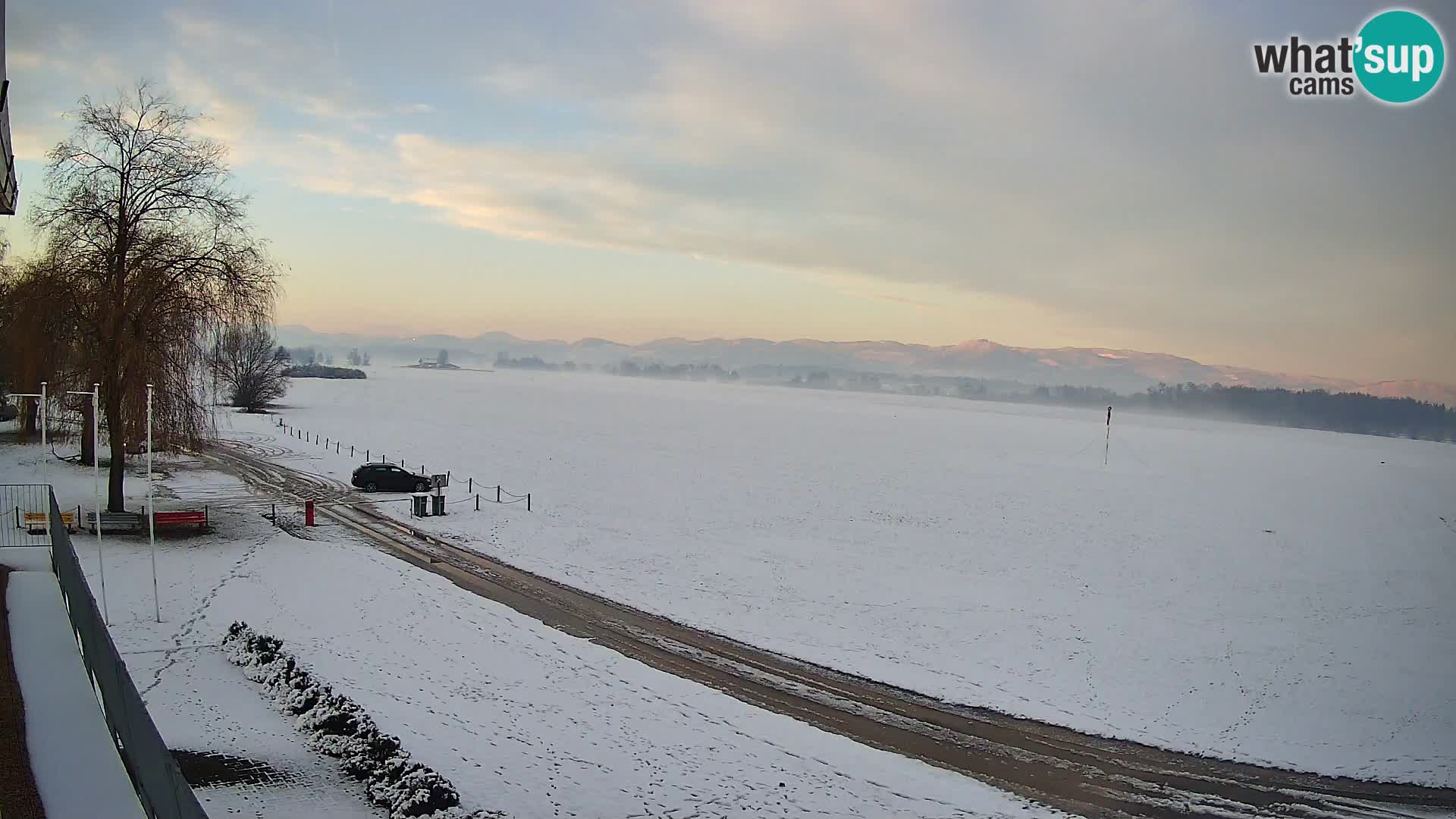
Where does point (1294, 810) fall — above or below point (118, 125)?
below

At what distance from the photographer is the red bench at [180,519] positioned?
26.5 meters

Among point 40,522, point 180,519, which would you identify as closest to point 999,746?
point 40,522

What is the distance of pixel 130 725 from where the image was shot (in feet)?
26.7

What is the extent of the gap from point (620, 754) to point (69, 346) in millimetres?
28142

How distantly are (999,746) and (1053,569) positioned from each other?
14.8m

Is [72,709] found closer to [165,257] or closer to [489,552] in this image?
[489,552]

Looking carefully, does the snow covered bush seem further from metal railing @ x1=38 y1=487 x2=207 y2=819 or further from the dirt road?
the dirt road

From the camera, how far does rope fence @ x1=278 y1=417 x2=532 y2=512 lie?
3509cm

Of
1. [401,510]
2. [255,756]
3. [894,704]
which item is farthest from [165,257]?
[894,704]

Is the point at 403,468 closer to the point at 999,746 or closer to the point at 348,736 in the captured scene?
the point at 348,736

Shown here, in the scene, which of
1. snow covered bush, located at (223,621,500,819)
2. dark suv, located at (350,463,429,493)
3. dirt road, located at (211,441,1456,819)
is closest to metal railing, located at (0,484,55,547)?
snow covered bush, located at (223,621,500,819)

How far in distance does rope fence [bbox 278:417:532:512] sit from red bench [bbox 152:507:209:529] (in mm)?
6001

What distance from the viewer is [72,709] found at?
10.1m

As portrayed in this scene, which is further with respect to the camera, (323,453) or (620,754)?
(323,453)
